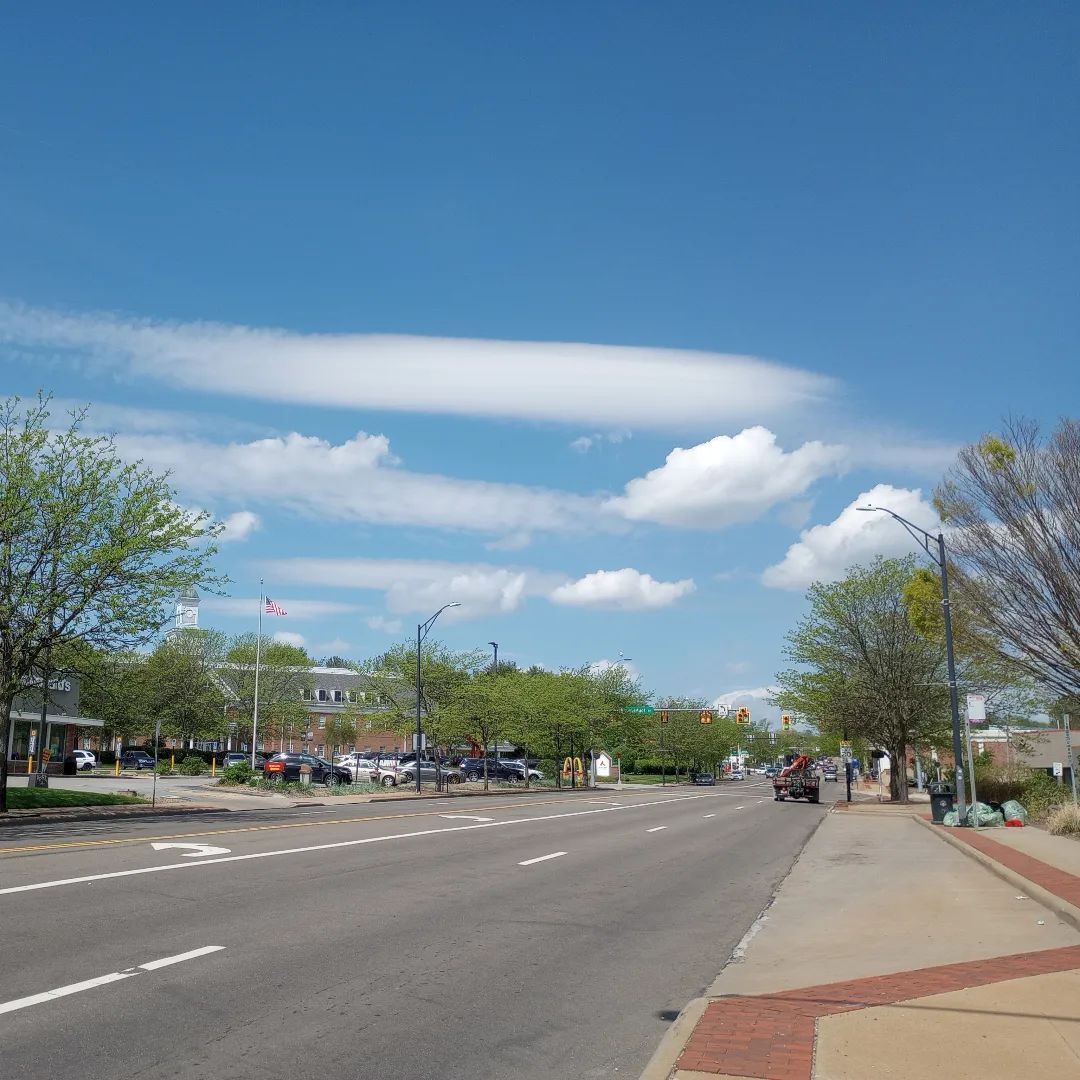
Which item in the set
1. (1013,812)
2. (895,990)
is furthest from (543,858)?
(1013,812)

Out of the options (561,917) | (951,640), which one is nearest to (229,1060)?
(561,917)

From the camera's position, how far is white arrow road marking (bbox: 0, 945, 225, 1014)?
711 centimetres

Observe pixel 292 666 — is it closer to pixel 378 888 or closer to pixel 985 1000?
pixel 378 888

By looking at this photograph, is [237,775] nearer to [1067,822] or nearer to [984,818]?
[984,818]

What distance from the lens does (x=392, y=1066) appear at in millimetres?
6277

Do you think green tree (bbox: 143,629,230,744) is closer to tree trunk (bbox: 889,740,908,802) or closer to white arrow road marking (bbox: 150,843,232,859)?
tree trunk (bbox: 889,740,908,802)

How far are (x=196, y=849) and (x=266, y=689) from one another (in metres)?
81.1

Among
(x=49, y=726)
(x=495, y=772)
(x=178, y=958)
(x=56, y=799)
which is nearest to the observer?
(x=178, y=958)

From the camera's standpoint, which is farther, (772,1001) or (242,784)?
(242,784)

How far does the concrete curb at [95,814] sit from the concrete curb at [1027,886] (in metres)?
19.3

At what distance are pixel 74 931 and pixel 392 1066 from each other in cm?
478

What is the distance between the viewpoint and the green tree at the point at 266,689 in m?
95.0

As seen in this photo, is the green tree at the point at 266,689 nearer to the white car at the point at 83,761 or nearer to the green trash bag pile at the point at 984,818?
the white car at the point at 83,761

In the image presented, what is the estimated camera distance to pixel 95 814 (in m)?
27.2
